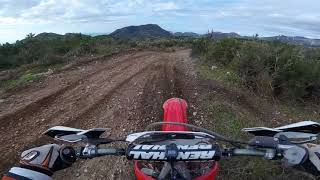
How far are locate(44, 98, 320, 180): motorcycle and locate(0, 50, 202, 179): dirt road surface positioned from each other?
2.13m

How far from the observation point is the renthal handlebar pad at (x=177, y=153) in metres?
2.46

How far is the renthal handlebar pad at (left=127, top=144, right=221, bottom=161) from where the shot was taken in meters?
2.46

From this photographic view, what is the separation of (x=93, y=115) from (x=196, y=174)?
14.1 feet

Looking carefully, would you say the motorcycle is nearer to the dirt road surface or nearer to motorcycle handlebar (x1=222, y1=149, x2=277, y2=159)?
motorcycle handlebar (x1=222, y1=149, x2=277, y2=159)

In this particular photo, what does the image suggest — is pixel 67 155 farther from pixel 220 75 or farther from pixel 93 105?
pixel 220 75

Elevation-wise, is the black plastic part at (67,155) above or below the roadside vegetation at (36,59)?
above

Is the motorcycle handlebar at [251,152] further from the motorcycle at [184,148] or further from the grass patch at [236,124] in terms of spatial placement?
the grass patch at [236,124]

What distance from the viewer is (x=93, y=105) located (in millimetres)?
7465

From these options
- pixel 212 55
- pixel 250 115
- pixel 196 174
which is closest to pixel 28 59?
pixel 212 55

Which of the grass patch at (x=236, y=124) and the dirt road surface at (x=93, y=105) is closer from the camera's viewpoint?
the grass patch at (x=236, y=124)

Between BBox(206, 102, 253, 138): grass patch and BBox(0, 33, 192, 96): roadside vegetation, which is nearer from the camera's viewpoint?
BBox(206, 102, 253, 138): grass patch

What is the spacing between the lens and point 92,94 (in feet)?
27.3

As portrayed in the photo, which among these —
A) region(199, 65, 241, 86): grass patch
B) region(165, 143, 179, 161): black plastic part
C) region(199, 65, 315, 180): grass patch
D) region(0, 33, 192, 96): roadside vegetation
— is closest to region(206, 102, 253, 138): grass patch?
region(199, 65, 315, 180): grass patch

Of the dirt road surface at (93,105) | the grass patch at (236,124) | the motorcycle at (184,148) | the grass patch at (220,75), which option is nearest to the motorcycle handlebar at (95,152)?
the motorcycle at (184,148)
